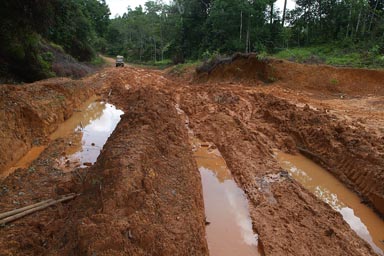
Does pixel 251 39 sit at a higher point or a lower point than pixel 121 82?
higher

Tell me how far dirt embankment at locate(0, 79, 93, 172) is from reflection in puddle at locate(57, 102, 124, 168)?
537 millimetres

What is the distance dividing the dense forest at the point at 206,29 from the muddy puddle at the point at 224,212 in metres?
7.38

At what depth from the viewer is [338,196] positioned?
6.25 meters

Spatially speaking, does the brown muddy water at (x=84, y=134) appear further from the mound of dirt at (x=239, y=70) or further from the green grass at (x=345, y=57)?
the green grass at (x=345, y=57)

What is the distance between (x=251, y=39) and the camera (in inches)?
944

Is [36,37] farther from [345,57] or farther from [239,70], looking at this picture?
[345,57]

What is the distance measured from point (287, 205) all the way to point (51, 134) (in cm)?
818

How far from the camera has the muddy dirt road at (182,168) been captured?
416cm

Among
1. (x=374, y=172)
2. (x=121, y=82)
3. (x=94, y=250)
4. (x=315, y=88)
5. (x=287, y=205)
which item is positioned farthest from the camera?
(x=121, y=82)

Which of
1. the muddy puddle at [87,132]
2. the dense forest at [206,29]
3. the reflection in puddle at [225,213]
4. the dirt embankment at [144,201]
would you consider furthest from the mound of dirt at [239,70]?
the dirt embankment at [144,201]

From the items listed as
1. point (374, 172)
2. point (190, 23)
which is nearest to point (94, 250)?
point (374, 172)

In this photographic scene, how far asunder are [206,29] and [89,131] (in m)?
21.4

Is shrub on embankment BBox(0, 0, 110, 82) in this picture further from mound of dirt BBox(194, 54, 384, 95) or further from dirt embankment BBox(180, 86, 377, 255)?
mound of dirt BBox(194, 54, 384, 95)

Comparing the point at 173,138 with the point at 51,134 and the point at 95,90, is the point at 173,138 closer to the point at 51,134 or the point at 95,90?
the point at 51,134
